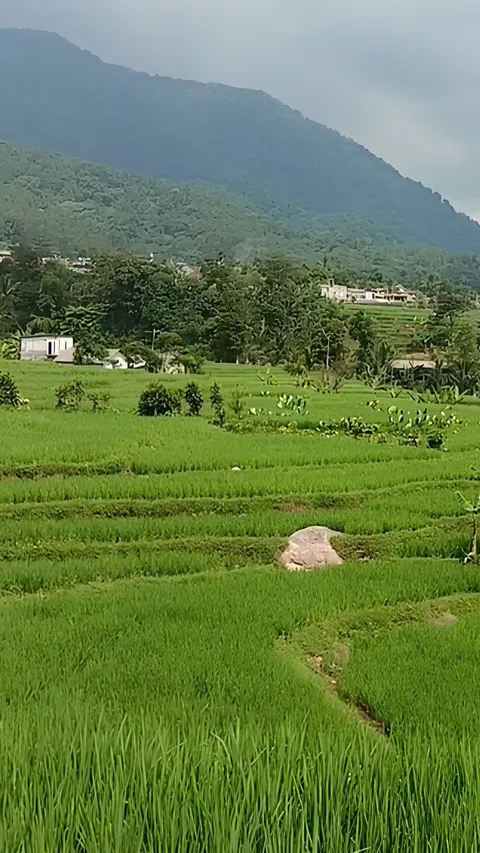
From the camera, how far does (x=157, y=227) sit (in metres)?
118

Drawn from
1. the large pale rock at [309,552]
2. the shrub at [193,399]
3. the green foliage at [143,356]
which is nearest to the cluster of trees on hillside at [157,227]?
the green foliage at [143,356]

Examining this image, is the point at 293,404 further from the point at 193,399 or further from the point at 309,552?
the point at 309,552

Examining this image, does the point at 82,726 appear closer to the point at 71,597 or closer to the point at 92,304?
the point at 71,597

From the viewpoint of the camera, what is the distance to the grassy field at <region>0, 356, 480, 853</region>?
2.17 metres

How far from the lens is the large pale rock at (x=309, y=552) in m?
6.70

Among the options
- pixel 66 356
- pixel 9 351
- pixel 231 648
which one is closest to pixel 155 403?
pixel 231 648

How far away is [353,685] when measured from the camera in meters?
4.24

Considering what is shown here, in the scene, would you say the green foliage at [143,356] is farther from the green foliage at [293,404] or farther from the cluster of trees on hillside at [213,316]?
the green foliage at [293,404]

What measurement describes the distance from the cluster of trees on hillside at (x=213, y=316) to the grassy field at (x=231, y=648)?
22.6 metres

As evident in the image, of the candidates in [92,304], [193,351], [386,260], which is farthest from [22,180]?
[193,351]

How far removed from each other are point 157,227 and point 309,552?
380 ft

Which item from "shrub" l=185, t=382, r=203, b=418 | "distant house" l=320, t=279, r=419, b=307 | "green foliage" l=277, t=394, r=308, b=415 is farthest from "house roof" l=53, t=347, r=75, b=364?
"distant house" l=320, t=279, r=419, b=307

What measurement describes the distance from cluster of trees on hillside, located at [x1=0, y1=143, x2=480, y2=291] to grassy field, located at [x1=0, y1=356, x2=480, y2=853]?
220 ft

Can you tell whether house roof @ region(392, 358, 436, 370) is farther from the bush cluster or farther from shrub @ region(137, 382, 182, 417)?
shrub @ region(137, 382, 182, 417)
